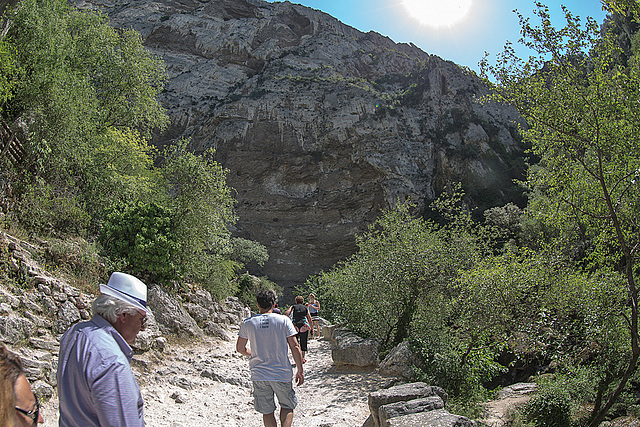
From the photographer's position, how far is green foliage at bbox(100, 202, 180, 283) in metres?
10.3

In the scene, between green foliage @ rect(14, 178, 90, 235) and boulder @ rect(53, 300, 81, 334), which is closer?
boulder @ rect(53, 300, 81, 334)

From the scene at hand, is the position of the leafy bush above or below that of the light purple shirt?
below

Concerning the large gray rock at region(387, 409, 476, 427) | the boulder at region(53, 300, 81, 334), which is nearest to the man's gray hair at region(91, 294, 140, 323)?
the large gray rock at region(387, 409, 476, 427)

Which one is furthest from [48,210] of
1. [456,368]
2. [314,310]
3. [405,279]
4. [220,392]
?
[456,368]

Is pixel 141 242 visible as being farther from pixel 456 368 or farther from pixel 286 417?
pixel 456 368

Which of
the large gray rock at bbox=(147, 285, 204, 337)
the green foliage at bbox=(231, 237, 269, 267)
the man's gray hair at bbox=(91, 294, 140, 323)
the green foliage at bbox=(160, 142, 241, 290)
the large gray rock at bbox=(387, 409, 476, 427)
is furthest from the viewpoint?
the green foliage at bbox=(231, 237, 269, 267)

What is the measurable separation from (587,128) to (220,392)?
733 cm

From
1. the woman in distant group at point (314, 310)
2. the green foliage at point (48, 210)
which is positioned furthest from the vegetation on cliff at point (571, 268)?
the green foliage at point (48, 210)

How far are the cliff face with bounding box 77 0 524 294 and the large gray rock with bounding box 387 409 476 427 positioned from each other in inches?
1348

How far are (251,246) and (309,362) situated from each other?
24.8 meters

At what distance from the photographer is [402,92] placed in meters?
46.4

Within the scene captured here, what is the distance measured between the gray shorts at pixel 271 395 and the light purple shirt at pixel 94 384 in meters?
Result: 2.18

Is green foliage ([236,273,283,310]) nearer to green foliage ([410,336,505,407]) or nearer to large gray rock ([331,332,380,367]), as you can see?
large gray rock ([331,332,380,367])

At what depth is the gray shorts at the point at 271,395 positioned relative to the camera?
3.87m
